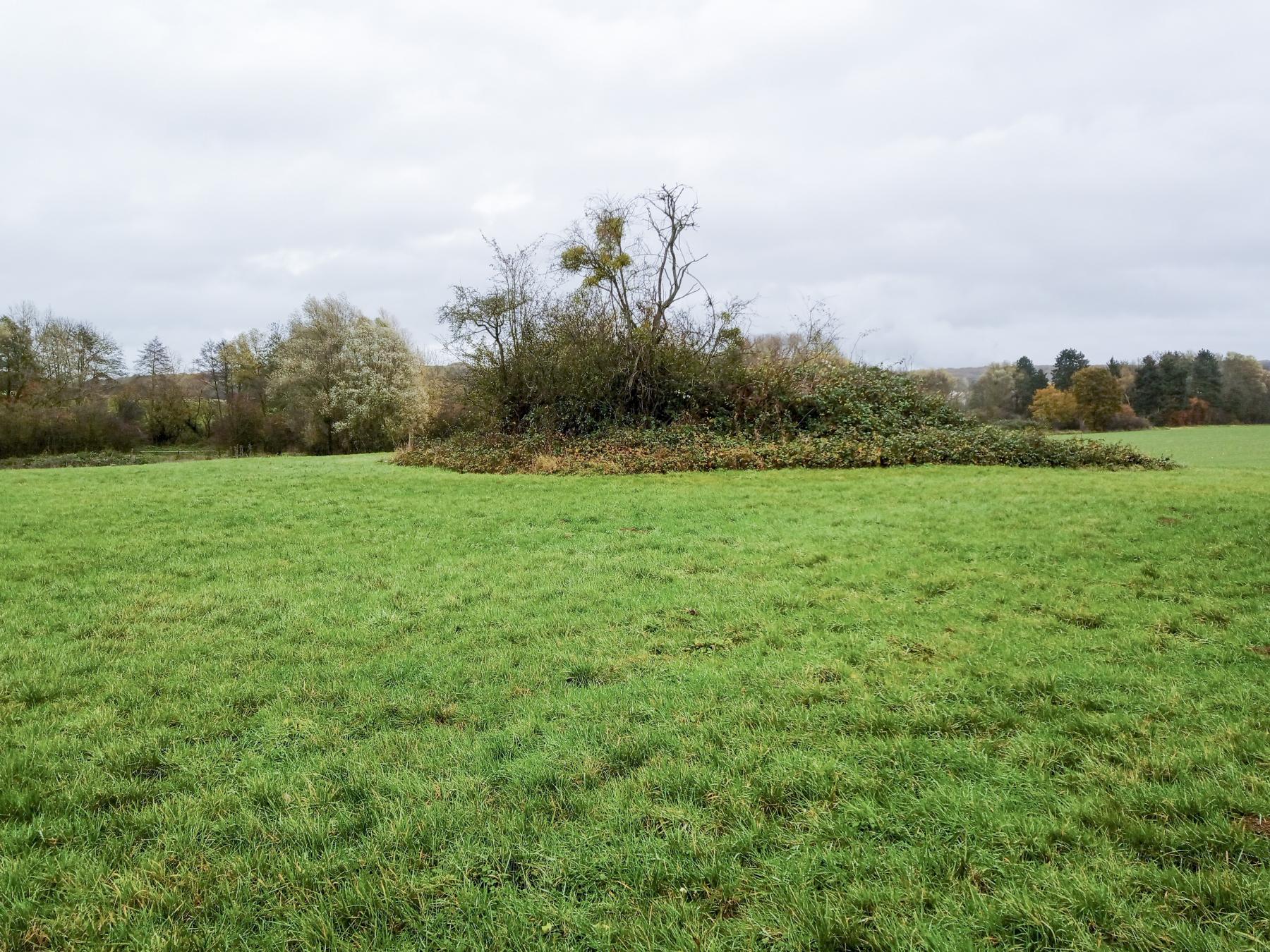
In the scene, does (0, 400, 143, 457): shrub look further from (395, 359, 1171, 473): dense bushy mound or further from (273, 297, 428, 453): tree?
(395, 359, 1171, 473): dense bushy mound

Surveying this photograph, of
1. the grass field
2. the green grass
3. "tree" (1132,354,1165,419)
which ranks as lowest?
the grass field

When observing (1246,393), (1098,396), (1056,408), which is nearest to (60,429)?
(1098,396)

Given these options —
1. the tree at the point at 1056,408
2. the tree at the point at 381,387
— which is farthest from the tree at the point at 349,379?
the tree at the point at 1056,408

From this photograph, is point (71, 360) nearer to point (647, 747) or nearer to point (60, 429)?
point (60, 429)

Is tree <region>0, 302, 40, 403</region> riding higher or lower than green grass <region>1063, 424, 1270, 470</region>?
higher

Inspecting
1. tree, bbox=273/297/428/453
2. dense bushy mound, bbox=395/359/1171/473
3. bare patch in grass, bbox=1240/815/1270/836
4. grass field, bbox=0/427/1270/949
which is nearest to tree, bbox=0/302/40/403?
tree, bbox=273/297/428/453

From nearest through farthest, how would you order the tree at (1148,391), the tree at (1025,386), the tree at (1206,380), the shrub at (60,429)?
the shrub at (60,429) < the tree at (1206,380) < the tree at (1148,391) < the tree at (1025,386)

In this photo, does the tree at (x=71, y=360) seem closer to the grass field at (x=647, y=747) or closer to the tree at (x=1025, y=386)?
the grass field at (x=647, y=747)

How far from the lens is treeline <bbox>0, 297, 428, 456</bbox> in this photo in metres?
33.7

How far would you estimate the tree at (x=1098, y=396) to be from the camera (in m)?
48.2

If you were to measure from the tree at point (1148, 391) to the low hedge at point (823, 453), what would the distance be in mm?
51029

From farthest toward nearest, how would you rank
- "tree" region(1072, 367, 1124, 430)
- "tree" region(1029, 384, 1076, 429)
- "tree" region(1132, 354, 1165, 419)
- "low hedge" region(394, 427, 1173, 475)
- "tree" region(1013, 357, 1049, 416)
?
"tree" region(1013, 357, 1049, 416)
"tree" region(1132, 354, 1165, 419)
"tree" region(1029, 384, 1076, 429)
"tree" region(1072, 367, 1124, 430)
"low hedge" region(394, 427, 1173, 475)

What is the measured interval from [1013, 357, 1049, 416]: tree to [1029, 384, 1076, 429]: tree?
6920 millimetres

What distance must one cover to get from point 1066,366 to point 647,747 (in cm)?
7940
